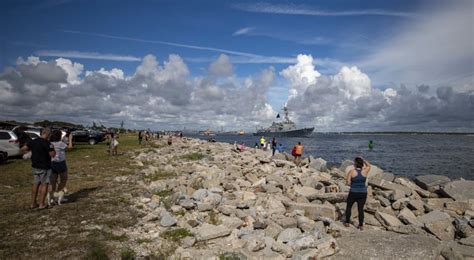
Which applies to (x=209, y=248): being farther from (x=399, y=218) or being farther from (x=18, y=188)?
(x=18, y=188)

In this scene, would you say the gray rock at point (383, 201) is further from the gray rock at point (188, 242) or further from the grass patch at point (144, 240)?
the grass patch at point (144, 240)

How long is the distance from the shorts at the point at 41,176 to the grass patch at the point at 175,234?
11.8ft

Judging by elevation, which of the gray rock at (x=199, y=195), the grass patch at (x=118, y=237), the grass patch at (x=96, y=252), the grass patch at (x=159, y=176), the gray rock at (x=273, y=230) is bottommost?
the grass patch at (x=159, y=176)

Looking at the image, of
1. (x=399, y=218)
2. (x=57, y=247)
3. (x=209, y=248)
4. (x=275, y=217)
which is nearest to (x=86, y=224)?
(x=57, y=247)

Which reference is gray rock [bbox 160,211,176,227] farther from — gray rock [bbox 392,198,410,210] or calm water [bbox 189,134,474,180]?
calm water [bbox 189,134,474,180]

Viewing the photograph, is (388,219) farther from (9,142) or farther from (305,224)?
(9,142)

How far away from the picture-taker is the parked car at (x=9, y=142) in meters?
18.3

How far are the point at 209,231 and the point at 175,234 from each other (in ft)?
2.54

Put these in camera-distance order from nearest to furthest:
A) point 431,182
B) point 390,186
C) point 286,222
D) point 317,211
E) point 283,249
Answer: point 283,249 → point 286,222 → point 317,211 → point 390,186 → point 431,182

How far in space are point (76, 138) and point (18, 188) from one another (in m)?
26.1

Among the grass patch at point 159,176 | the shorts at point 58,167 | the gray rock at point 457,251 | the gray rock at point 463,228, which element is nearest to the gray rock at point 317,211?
the gray rock at point 457,251

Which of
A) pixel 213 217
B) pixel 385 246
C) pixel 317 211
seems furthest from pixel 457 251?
pixel 213 217

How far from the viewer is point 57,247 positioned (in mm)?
5605

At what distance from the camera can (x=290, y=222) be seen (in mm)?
7832
